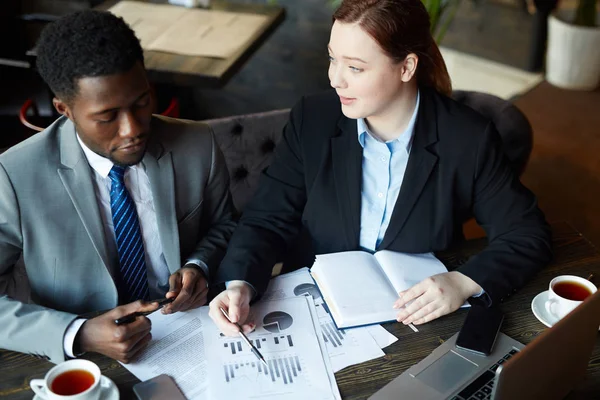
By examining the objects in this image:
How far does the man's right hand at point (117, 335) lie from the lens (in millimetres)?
1260

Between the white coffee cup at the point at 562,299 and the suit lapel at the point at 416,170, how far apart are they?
39cm

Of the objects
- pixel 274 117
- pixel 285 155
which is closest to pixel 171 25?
pixel 274 117

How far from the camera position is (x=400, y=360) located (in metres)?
1.31

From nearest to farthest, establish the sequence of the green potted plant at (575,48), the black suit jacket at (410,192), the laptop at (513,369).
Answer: the laptop at (513,369)
the black suit jacket at (410,192)
the green potted plant at (575,48)

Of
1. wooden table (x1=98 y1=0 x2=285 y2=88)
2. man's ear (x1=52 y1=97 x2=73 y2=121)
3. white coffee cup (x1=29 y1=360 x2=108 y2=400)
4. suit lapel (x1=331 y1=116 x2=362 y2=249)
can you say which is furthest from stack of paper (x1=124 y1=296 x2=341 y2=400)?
wooden table (x1=98 y1=0 x2=285 y2=88)

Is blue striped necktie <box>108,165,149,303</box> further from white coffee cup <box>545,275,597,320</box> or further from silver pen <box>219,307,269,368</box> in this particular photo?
white coffee cup <box>545,275,597,320</box>

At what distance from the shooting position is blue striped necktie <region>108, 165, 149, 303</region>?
1.52 m

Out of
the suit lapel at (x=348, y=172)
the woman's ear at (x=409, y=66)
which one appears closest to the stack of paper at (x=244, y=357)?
the suit lapel at (x=348, y=172)

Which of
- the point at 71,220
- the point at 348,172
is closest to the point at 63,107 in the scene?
the point at 71,220

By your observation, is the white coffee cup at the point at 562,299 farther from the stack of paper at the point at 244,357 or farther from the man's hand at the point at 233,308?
the man's hand at the point at 233,308

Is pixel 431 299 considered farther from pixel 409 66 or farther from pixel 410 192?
pixel 409 66

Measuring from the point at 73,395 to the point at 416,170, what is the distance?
948mm

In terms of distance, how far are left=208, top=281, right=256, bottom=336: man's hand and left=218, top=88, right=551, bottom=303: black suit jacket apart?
119 mm

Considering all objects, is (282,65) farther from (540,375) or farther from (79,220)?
(540,375)
